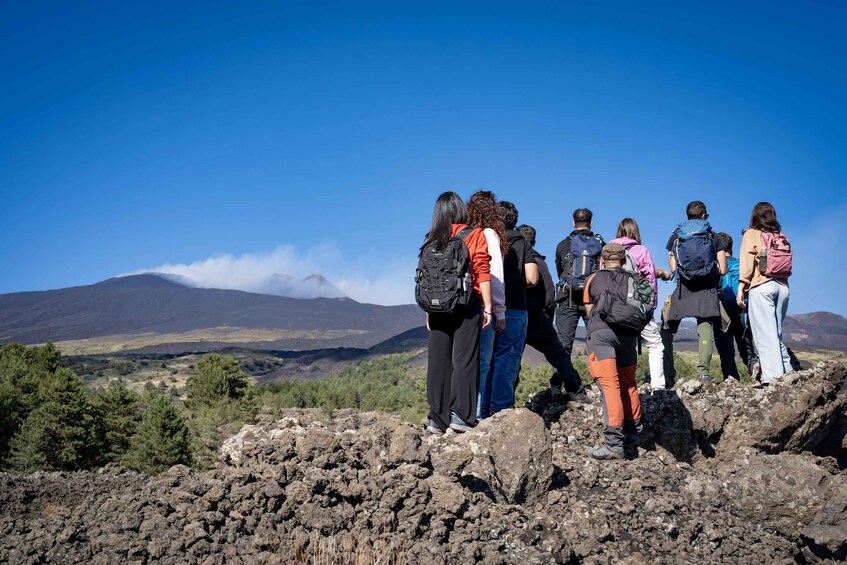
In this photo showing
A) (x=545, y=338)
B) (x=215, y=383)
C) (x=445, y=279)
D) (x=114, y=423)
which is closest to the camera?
(x=445, y=279)

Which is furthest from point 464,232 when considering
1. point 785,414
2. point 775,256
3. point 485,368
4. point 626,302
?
point 785,414

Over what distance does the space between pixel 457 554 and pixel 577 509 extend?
1.36 m

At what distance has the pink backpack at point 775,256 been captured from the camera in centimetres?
776

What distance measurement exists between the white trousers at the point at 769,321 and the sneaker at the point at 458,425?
14.1ft

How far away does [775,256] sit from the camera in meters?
7.76

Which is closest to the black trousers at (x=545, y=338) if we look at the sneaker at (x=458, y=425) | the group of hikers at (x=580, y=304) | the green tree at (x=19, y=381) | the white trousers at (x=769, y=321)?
the group of hikers at (x=580, y=304)

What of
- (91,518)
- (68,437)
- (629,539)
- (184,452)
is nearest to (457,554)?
(629,539)

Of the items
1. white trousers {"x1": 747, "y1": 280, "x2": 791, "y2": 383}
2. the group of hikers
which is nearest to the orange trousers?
the group of hikers

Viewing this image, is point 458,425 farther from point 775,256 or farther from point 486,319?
point 775,256

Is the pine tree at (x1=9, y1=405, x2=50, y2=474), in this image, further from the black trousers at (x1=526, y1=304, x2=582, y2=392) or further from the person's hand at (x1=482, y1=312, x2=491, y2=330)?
the person's hand at (x1=482, y1=312, x2=491, y2=330)

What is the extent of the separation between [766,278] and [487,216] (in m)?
3.82

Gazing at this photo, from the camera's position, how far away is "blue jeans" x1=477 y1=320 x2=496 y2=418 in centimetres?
627

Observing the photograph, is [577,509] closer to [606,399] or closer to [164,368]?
[606,399]

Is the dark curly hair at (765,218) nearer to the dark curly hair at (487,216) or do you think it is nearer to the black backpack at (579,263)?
the black backpack at (579,263)
